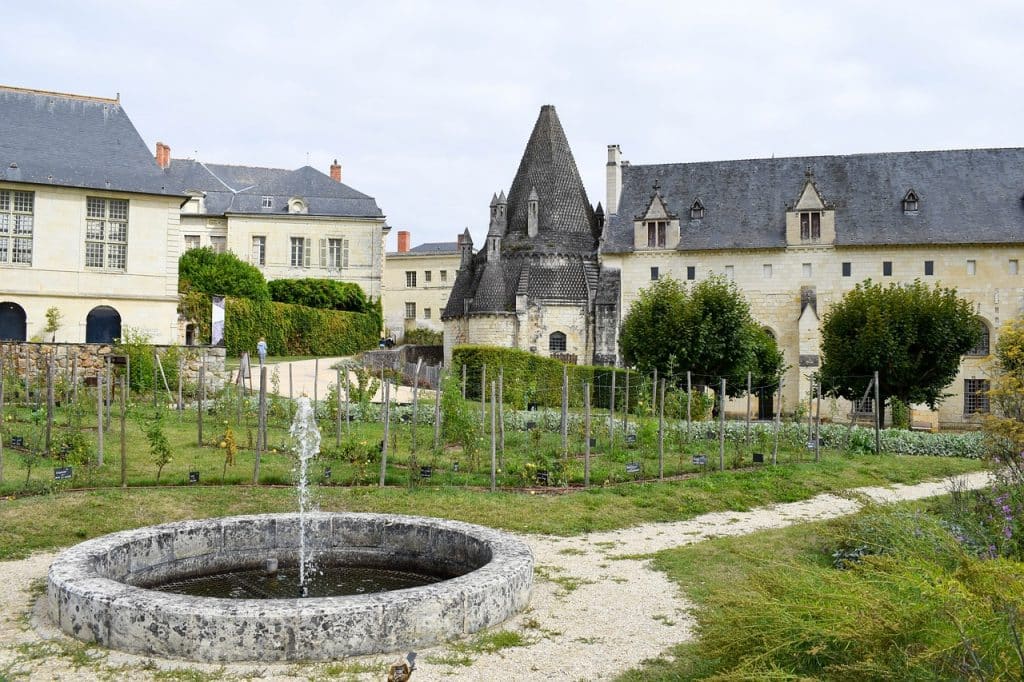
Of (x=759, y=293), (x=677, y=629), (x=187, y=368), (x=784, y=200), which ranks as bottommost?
(x=677, y=629)

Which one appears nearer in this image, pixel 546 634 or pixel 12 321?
pixel 546 634

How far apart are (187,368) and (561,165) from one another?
2362cm

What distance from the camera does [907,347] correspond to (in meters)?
25.4

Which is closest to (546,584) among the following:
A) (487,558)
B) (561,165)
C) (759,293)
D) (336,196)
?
(487,558)

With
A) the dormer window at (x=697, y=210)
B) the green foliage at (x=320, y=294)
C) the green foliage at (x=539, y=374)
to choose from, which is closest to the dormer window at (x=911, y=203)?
the dormer window at (x=697, y=210)

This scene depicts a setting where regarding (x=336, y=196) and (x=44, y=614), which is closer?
(x=44, y=614)

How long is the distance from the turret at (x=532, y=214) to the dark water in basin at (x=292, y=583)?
32.1 m

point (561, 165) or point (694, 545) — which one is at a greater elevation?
point (561, 165)

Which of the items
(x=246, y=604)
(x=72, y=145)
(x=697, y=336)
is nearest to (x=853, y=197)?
(x=697, y=336)

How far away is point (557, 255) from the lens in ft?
127

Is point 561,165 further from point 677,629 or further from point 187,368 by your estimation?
point 677,629

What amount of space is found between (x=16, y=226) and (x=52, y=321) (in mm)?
3097

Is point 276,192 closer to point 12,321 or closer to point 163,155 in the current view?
point 163,155

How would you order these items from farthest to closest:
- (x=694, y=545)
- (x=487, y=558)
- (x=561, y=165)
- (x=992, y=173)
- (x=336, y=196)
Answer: (x=336, y=196)
(x=561, y=165)
(x=992, y=173)
(x=694, y=545)
(x=487, y=558)
